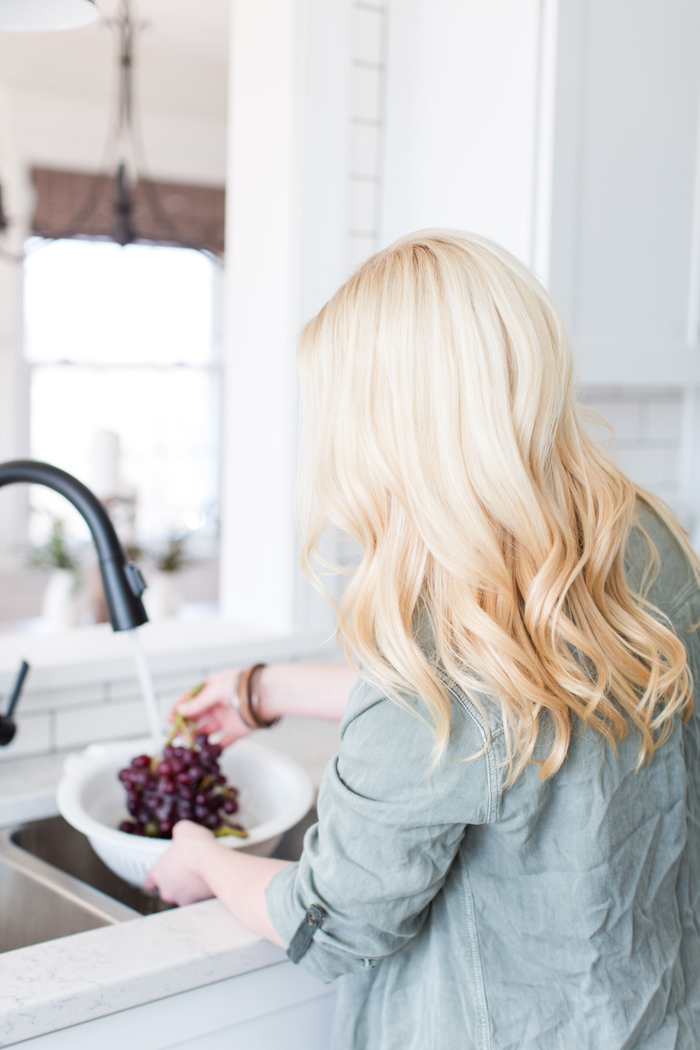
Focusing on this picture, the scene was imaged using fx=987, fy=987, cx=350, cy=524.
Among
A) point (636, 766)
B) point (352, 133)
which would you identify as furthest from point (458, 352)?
point (352, 133)

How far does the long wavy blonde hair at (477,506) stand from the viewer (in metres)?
0.80

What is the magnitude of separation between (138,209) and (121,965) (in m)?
4.60

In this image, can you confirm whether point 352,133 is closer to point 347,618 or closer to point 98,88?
point 347,618

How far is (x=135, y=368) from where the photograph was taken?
5039mm

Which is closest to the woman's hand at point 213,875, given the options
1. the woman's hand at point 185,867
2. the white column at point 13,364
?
the woman's hand at point 185,867

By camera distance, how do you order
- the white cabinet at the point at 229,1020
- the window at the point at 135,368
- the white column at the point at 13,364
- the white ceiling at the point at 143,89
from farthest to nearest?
the window at the point at 135,368 → the white column at the point at 13,364 → the white ceiling at the point at 143,89 → the white cabinet at the point at 229,1020

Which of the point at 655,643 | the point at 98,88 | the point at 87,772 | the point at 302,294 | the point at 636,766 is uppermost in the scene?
the point at 98,88

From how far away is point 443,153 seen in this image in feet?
5.85

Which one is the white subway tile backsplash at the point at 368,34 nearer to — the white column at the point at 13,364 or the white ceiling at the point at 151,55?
the white ceiling at the point at 151,55

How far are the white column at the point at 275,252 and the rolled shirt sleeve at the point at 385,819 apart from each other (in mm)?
994

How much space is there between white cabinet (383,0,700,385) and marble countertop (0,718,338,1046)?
3.78ft

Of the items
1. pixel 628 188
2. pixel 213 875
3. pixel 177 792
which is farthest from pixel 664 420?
pixel 213 875

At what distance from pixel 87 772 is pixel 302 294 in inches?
36.1

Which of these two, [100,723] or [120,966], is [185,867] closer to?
[120,966]
